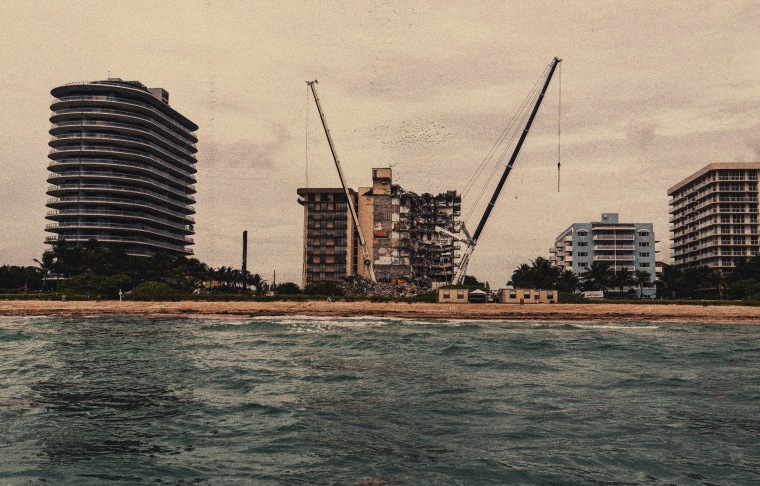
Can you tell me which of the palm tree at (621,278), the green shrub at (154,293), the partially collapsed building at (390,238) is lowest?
the green shrub at (154,293)

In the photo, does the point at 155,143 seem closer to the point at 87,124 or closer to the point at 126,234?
the point at 87,124

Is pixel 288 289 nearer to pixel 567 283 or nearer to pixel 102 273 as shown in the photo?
pixel 102 273

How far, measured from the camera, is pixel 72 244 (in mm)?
168500

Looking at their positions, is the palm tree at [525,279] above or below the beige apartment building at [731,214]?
below

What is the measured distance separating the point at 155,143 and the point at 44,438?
194933 mm

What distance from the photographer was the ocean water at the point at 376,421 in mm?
10875

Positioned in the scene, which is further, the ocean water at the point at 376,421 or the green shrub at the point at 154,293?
the green shrub at the point at 154,293

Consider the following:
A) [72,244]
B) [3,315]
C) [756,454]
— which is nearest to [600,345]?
[756,454]

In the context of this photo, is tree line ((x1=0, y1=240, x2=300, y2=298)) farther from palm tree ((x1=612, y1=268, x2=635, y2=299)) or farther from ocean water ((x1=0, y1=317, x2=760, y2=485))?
ocean water ((x1=0, y1=317, x2=760, y2=485))

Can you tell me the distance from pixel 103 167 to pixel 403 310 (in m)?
123

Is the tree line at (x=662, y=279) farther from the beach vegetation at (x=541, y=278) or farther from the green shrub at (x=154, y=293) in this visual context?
the green shrub at (x=154, y=293)

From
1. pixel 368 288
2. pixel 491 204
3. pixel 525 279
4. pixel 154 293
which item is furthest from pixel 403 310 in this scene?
pixel 525 279

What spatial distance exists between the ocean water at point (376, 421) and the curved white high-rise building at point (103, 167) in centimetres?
15844

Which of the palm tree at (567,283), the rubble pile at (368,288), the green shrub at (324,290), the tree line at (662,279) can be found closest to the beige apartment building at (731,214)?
the tree line at (662,279)
